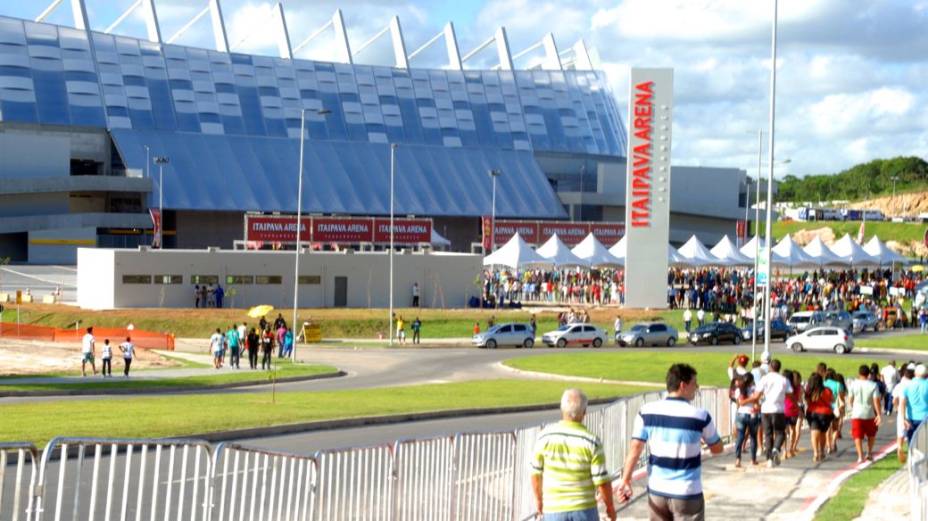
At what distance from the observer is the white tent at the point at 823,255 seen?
84.6 m

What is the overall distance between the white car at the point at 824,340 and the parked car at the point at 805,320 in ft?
16.3

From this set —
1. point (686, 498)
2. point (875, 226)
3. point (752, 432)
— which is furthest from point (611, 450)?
point (875, 226)

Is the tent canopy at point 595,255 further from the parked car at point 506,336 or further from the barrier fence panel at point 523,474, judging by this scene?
the barrier fence panel at point 523,474

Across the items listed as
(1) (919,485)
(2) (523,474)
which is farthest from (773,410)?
(1) (919,485)

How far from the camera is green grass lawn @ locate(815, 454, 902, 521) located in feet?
52.9

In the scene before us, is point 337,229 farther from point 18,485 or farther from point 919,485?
point 18,485

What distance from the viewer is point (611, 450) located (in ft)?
65.1

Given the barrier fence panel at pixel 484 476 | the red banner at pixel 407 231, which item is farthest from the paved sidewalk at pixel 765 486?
the red banner at pixel 407 231

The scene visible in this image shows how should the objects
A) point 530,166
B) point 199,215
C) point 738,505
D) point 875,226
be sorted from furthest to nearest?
point 875,226 → point 530,166 → point 199,215 → point 738,505

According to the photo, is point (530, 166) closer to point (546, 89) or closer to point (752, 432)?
point (546, 89)

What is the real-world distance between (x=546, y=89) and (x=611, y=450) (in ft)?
379

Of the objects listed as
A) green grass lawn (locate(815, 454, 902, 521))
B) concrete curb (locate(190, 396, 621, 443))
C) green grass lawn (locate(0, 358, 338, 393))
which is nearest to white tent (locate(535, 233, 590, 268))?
green grass lawn (locate(0, 358, 338, 393))

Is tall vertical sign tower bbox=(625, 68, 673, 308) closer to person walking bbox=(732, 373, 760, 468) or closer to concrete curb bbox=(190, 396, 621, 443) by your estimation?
concrete curb bbox=(190, 396, 621, 443)

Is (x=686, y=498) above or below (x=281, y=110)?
below
